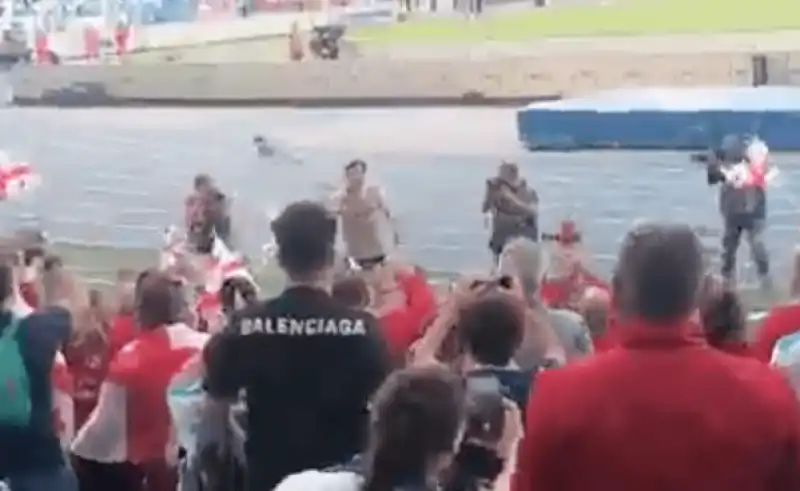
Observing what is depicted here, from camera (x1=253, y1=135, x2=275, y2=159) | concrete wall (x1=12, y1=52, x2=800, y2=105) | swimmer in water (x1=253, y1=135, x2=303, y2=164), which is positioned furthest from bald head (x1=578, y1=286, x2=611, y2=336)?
concrete wall (x1=12, y1=52, x2=800, y2=105)

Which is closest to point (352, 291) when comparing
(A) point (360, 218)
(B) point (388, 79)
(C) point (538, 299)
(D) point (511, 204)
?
(C) point (538, 299)

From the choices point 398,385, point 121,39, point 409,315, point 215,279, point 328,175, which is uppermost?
point 398,385

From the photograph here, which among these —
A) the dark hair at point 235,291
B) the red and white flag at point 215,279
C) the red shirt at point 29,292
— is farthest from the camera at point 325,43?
the dark hair at point 235,291

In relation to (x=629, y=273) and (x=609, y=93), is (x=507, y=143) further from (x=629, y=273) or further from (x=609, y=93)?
(x=629, y=273)

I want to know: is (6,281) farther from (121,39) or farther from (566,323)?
(121,39)

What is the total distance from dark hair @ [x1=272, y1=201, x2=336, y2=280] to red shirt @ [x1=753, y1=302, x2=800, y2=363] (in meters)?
1.41

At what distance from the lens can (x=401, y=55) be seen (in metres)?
31.4

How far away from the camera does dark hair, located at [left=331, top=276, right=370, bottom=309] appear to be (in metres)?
5.00

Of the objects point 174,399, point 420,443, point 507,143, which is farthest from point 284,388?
point 507,143

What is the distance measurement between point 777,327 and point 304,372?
1.52 meters

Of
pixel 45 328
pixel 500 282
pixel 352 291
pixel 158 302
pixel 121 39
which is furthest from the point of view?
pixel 121 39

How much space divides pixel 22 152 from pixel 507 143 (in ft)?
20.7

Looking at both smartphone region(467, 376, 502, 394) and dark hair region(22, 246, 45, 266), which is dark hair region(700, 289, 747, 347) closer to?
smartphone region(467, 376, 502, 394)

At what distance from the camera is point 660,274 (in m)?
2.75
